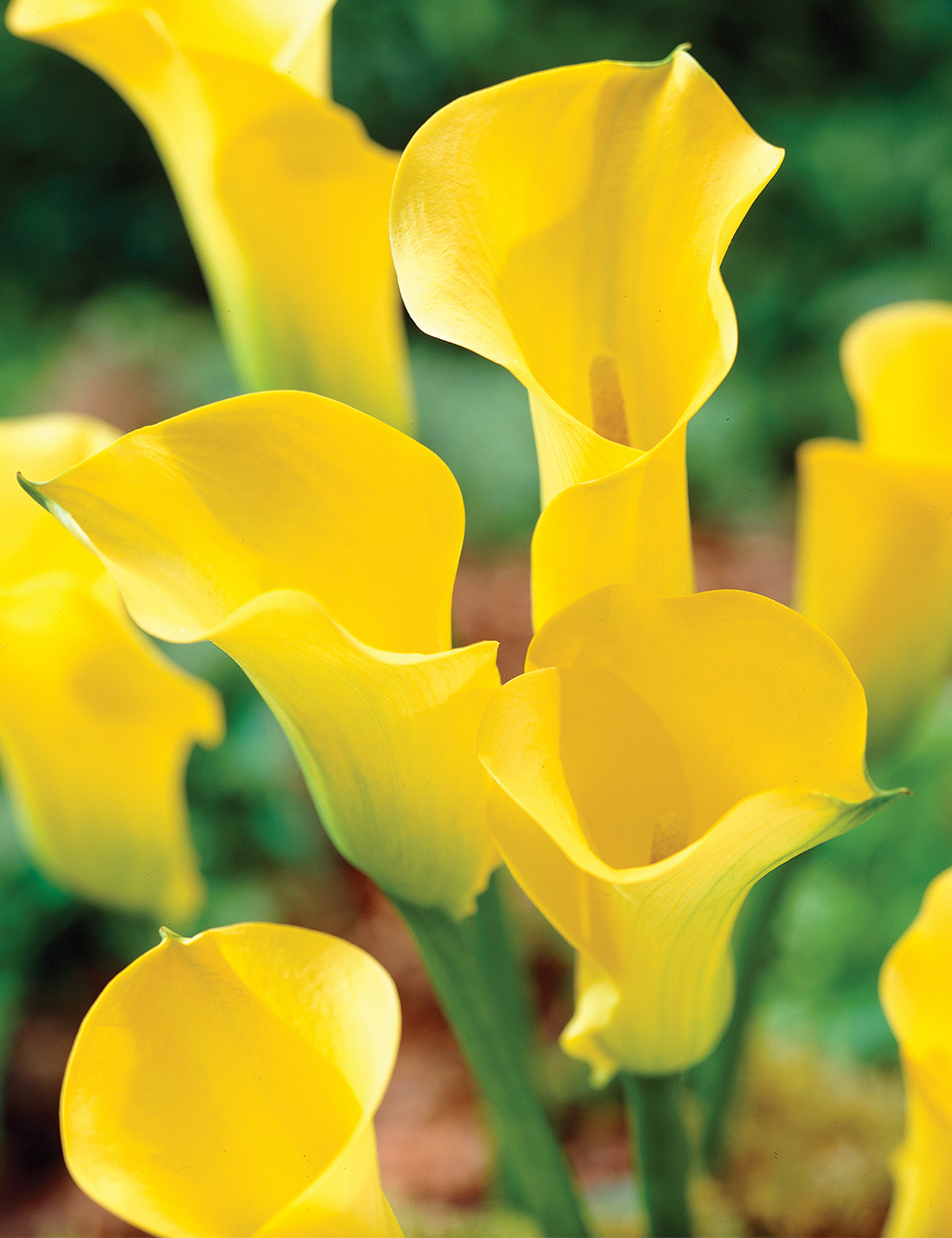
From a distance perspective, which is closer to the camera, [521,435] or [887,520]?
[887,520]

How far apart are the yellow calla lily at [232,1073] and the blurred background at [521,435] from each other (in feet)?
0.71

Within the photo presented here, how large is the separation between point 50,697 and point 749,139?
0.76 feet

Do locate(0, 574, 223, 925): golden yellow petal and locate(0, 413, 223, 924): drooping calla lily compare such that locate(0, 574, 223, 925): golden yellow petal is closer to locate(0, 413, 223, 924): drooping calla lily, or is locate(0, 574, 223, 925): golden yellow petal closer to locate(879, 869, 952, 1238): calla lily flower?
locate(0, 413, 223, 924): drooping calla lily

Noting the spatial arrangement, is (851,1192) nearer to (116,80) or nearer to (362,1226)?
(362,1226)

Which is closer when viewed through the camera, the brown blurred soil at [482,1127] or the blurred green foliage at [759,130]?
the brown blurred soil at [482,1127]

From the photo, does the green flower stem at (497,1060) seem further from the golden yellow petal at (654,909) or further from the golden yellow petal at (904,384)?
the golden yellow petal at (904,384)

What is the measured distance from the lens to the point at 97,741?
32 cm

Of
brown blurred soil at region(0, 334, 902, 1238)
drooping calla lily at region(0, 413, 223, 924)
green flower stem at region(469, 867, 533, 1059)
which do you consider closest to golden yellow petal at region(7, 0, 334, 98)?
drooping calla lily at region(0, 413, 223, 924)

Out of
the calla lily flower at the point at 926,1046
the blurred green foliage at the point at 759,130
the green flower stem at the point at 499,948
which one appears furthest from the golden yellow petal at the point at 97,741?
the blurred green foliage at the point at 759,130

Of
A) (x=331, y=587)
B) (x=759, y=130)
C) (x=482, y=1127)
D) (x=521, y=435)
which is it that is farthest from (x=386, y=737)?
(x=759, y=130)

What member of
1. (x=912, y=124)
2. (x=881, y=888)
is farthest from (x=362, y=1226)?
(x=912, y=124)

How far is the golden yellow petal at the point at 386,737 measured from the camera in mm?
166

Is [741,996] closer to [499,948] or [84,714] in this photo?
[499,948]

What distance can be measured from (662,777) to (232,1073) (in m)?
0.09
